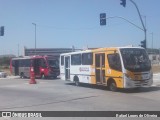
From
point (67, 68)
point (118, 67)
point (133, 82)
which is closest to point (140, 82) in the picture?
point (133, 82)

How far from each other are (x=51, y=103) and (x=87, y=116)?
4368mm

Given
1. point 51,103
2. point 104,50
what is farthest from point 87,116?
point 104,50

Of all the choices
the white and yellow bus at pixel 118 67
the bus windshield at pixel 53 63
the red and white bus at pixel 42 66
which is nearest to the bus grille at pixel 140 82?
the white and yellow bus at pixel 118 67

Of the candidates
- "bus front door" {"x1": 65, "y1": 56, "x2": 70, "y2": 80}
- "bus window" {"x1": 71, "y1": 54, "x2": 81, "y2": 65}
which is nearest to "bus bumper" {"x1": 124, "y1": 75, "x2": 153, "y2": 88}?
"bus window" {"x1": 71, "y1": 54, "x2": 81, "y2": 65}

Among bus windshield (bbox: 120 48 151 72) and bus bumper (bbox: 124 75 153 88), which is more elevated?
bus windshield (bbox: 120 48 151 72)

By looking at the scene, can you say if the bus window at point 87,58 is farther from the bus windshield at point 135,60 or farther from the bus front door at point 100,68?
the bus windshield at point 135,60

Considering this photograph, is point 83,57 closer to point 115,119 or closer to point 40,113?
point 40,113

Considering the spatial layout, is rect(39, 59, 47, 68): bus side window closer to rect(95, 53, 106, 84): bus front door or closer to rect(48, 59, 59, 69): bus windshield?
rect(48, 59, 59, 69): bus windshield

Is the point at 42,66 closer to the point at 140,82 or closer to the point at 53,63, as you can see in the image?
the point at 53,63

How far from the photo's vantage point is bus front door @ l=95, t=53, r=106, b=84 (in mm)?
22656

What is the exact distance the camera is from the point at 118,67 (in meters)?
21.0

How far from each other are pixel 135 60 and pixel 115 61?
1157 millimetres

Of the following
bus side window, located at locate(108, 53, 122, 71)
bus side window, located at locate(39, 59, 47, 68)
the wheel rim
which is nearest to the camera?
bus side window, located at locate(108, 53, 122, 71)

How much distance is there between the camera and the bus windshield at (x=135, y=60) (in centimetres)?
2069
